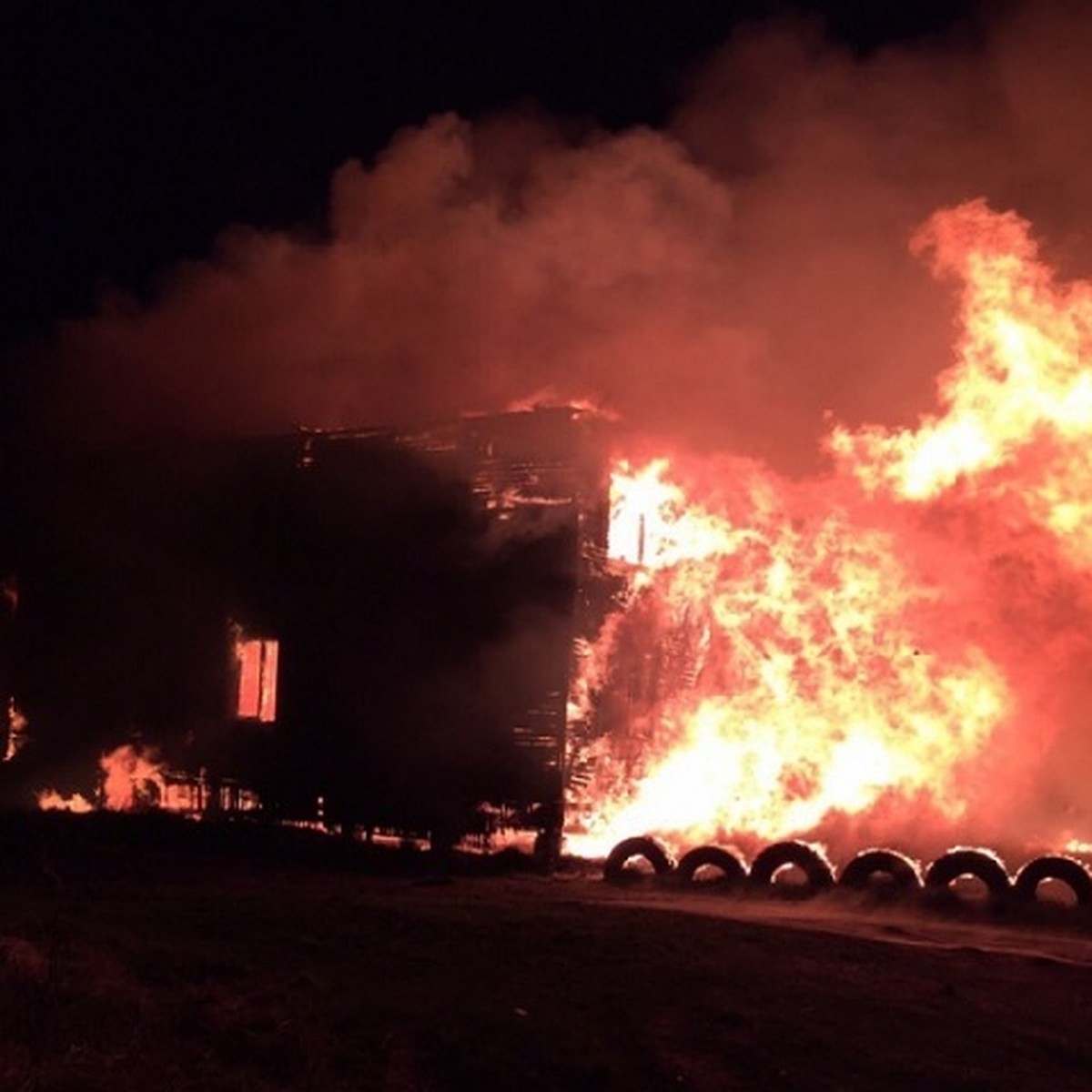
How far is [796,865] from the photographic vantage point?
1728cm

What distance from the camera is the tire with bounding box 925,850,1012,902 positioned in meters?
15.8

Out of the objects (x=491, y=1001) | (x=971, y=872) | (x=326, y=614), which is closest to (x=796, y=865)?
(x=971, y=872)

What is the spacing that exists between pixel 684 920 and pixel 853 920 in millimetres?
2130

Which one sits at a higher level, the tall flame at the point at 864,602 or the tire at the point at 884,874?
the tall flame at the point at 864,602

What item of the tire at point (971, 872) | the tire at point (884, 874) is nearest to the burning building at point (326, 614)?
the tire at point (884, 874)

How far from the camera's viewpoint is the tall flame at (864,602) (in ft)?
65.3

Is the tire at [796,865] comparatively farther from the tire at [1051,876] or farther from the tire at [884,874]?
the tire at [1051,876]

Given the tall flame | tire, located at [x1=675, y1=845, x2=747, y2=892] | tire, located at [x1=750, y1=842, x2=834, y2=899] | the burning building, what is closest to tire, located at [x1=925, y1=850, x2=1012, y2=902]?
tire, located at [x1=750, y1=842, x2=834, y2=899]

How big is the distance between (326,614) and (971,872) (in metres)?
11.0

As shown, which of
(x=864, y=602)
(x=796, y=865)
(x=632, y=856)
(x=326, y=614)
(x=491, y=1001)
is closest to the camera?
(x=491, y=1001)

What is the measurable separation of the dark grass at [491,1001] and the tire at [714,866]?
106 inches

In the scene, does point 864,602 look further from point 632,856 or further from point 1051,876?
→ point 1051,876

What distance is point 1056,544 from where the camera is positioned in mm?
20203

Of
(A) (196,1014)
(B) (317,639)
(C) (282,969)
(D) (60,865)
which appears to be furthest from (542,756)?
(A) (196,1014)
